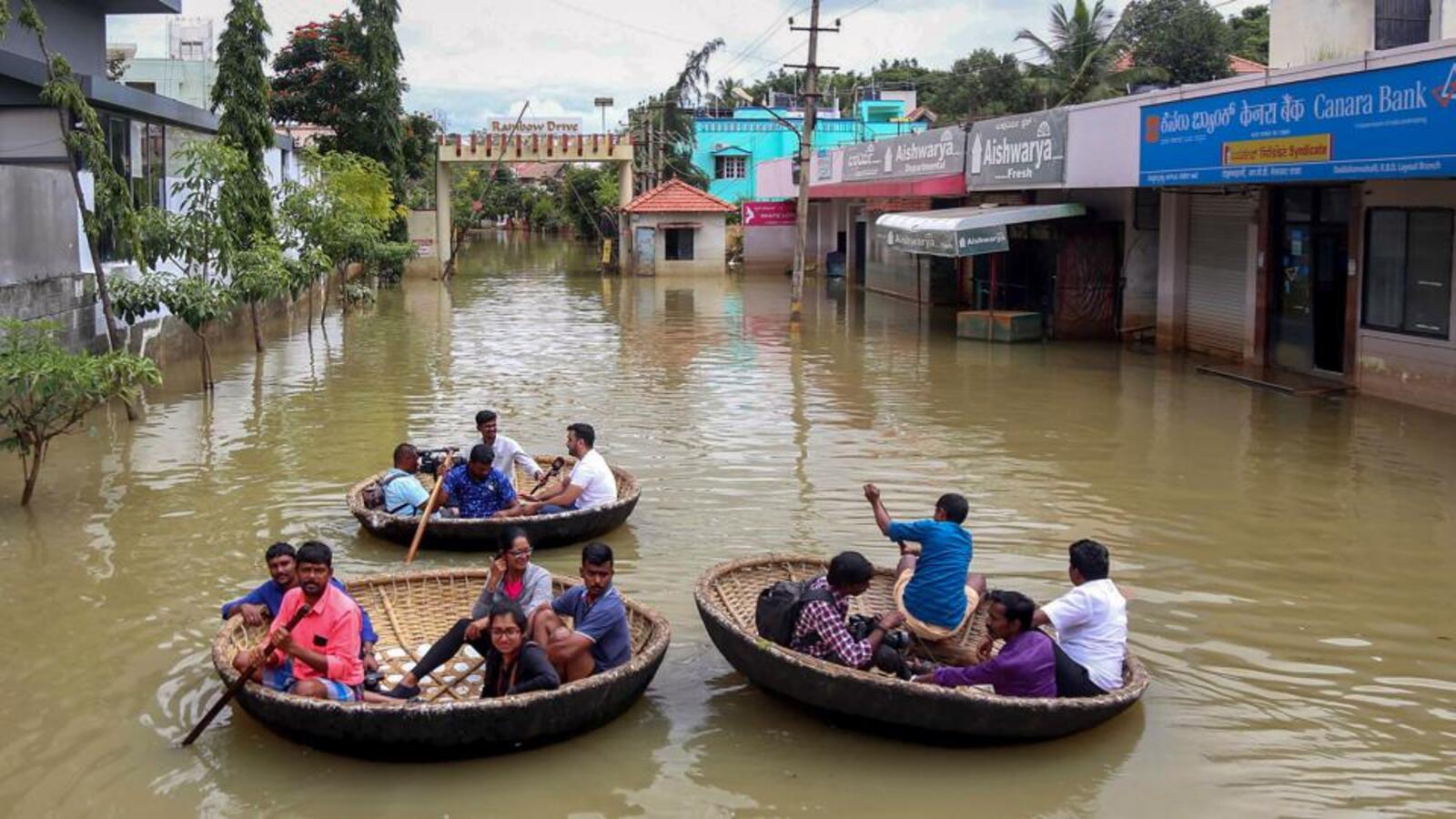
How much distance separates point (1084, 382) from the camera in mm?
19797

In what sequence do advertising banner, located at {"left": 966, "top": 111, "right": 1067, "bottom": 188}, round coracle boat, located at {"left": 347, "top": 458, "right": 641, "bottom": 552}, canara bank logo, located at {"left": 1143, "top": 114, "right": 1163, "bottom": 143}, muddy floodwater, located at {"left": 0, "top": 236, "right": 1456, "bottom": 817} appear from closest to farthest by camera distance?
1. muddy floodwater, located at {"left": 0, "top": 236, "right": 1456, "bottom": 817}
2. round coracle boat, located at {"left": 347, "top": 458, "right": 641, "bottom": 552}
3. canara bank logo, located at {"left": 1143, "top": 114, "right": 1163, "bottom": 143}
4. advertising banner, located at {"left": 966, "top": 111, "right": 1067, "bottom": 188}

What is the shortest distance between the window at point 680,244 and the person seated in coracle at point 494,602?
3924 centimetres

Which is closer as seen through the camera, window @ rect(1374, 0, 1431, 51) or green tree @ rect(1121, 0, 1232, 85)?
window @ rect(1374, 0, 1431, 51)

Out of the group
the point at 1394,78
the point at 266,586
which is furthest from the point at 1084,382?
the point at 266,586

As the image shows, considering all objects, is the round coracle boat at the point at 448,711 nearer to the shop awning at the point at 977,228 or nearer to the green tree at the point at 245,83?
the green tree at the point at 245,83

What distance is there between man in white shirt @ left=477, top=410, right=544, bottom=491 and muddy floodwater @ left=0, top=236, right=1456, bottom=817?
41.7 inches

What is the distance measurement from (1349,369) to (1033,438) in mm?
5421

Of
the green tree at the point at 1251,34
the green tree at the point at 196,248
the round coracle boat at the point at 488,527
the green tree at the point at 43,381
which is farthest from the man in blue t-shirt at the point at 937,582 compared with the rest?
the green tree at the point at 1251,34

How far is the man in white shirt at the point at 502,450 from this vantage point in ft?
37.9

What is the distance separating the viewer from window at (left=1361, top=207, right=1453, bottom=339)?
1644cm

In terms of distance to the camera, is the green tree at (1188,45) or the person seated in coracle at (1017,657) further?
the green tree at (1188,45)

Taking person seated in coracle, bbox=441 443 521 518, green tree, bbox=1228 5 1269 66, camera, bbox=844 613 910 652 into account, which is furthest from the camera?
green tree, bbox=1228 5 1269 66

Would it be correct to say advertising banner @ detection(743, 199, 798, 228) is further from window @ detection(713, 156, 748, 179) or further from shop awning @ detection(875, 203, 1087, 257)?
shop awning @ detection(875, 203, 1087, 257)

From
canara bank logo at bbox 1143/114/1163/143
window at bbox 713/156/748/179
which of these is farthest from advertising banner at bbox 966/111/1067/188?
window at bbox 713/156/748/179
